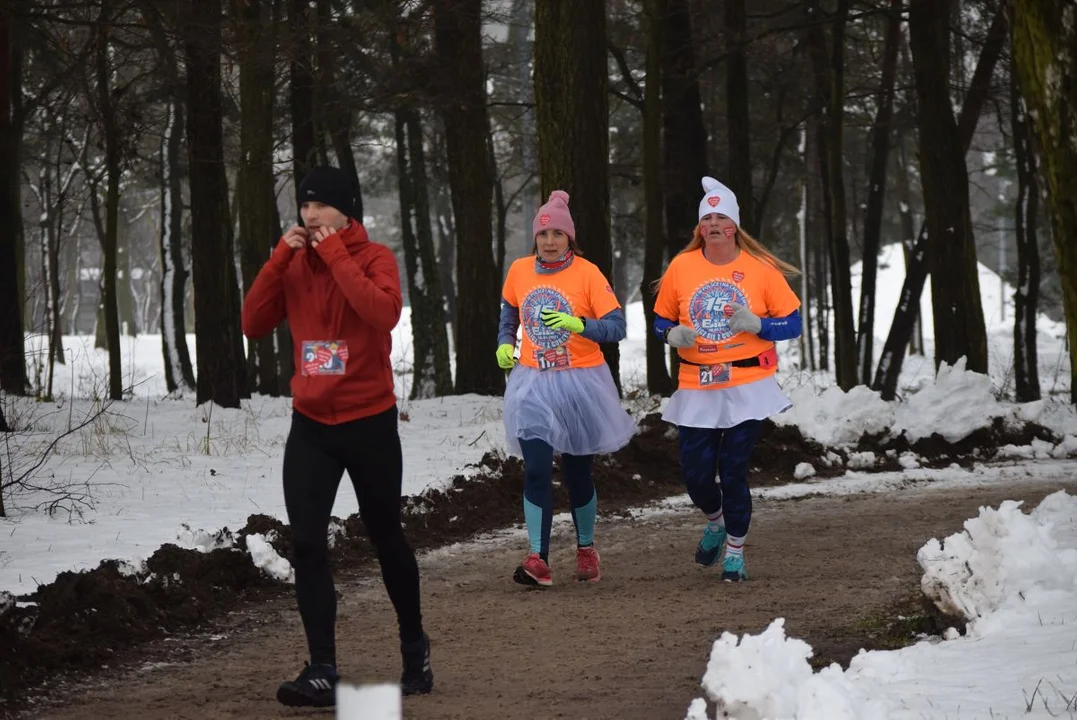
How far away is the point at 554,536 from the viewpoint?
1018cm

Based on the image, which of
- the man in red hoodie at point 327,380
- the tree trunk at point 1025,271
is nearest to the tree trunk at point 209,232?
the man in red hoodie at point 327,380

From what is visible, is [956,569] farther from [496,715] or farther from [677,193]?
[677,193]

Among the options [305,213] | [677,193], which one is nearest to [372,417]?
[305,213]

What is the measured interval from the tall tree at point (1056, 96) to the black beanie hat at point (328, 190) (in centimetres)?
300

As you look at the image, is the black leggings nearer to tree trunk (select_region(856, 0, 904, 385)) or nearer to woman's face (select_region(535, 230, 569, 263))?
woman's face (select_region(535, 230, 569, 263))

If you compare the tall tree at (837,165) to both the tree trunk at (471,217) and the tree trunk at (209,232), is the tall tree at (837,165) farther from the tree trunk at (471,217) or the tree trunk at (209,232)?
the tree trunk at (209,232)

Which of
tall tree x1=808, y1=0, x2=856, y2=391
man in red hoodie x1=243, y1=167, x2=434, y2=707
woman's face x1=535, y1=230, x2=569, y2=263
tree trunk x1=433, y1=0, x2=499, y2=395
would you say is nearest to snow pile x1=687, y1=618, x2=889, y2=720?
man in red hoodie x1=243, y1=167, x2=434, y2=707

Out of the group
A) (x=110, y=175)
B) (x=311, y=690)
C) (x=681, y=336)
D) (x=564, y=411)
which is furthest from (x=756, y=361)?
(x=110, y=175)

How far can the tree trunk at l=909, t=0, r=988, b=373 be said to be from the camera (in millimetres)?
17953

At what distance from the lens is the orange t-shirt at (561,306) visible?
823cm

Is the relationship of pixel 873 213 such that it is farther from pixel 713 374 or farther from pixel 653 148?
pixel 713 374

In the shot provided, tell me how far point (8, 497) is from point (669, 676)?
18.6 ft

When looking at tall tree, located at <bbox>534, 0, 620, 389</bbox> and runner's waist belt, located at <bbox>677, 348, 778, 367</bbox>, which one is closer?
runner's waist belt, located at <bbox>677, 348, 778, 367</bbox>

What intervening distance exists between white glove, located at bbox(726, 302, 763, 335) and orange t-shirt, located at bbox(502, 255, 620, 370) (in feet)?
2.24
